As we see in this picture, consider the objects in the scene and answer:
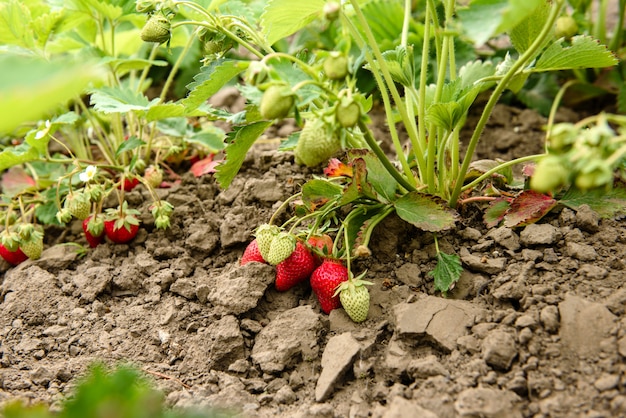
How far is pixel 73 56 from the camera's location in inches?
84.5

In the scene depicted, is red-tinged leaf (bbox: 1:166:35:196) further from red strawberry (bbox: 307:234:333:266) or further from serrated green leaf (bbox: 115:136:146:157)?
red strawberry (bbox: 307:234:333:266)

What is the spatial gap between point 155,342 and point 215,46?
70 centimetres

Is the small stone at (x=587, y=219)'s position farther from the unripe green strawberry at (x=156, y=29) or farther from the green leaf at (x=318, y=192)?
the unripe green strawberry at (x=156, y=29)

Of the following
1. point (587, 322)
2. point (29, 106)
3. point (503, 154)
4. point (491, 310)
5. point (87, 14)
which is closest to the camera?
point (29, 106)

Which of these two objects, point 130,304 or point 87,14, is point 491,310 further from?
point 87,14

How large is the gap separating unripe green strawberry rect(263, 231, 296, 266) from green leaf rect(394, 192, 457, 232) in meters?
0.26

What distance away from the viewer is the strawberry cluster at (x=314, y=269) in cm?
142

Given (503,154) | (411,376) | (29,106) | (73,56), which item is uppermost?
(29,106)

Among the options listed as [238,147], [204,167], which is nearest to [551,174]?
→ [238,147]

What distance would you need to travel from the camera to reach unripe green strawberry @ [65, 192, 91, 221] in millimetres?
1810

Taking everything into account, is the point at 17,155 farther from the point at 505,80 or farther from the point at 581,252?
the point at 581,252

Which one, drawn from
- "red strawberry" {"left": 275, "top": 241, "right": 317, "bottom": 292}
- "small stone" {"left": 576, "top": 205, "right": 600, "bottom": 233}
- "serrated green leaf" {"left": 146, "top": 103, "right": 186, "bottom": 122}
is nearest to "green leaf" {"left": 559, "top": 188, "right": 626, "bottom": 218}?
"small stone" {"left": 576, "top": 205, "right": 600, "bottom": 233}

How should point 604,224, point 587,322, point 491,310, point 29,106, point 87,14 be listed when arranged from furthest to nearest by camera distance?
point 87,14 → point 604,224 → point 491,310 → point 587,322 → point 29,106

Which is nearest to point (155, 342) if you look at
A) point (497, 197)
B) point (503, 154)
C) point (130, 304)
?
point (130, 304)
